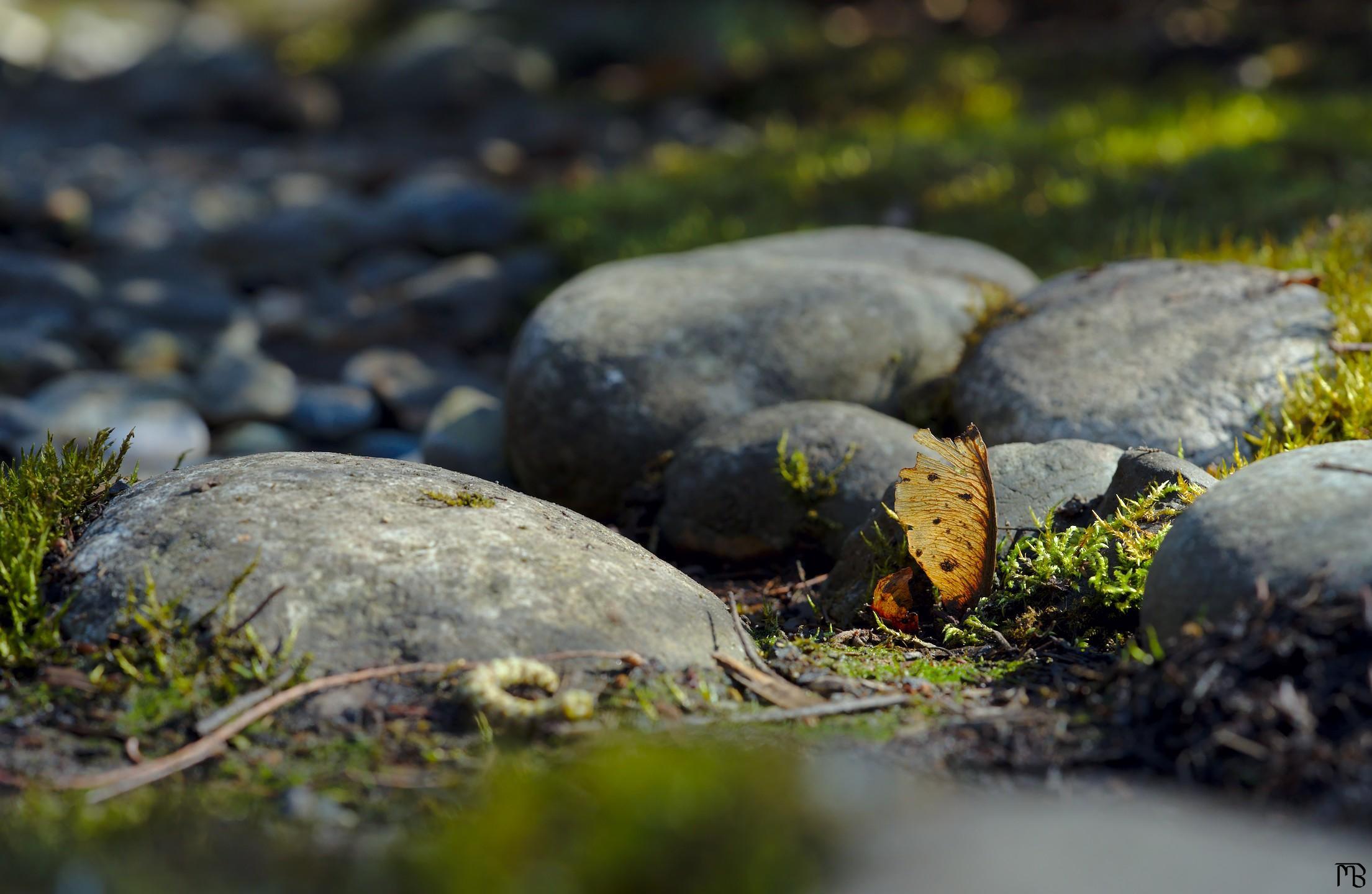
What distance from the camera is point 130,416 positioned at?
622 cm

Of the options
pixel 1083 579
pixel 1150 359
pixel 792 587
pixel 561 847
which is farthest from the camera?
pixel 1150 359

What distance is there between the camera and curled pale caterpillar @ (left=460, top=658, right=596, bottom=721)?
2367 mm

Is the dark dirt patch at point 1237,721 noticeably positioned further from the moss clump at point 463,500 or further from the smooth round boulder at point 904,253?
the smooth round boulder at point 904,253

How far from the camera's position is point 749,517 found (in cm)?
427

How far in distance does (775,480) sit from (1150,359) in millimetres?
1539

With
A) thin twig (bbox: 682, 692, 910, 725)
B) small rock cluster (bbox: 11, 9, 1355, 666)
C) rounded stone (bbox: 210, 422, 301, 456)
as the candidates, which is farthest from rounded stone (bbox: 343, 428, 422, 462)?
thin twig (bbox: 682, 692, 910, 725)

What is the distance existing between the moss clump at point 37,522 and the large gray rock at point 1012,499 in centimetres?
211

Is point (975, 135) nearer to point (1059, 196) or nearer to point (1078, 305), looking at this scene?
point (1059, 196)

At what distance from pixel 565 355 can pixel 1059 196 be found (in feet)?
14.9

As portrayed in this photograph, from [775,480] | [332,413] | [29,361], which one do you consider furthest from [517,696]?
[29,361]

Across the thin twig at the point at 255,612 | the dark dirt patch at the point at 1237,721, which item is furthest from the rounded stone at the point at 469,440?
the dark dirt patch at the point at 1237,721

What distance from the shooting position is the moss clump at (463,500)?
3014mm

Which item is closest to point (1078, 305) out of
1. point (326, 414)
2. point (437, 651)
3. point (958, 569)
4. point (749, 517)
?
point (749, 517)
